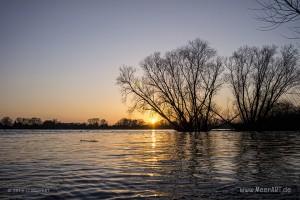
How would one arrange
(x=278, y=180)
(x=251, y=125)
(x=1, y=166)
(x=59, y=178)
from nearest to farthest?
(x=278, y=180)
(x=59, y=178)
(x=1, y=166)
(x=251, y=125)

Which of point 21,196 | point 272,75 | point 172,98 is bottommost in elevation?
point 21,196

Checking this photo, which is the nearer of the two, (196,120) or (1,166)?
(1,166)

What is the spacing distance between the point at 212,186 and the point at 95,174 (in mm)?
4105

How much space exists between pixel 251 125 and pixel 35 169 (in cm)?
6043

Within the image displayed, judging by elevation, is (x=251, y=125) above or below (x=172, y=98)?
below

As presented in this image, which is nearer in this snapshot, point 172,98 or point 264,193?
point 264,193

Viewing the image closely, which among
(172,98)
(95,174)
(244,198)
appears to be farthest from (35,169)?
(172,98)

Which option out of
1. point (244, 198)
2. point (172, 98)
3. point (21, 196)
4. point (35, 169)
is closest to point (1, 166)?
point (35, 169)

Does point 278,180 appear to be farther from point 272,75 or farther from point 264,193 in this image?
point 272,75

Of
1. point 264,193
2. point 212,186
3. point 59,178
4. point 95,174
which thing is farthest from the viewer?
point 95,174

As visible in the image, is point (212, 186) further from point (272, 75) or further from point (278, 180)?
point (272, 75)

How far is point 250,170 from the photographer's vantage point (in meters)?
11.2

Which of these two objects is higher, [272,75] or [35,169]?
[272,75]

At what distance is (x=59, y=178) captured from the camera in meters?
9.95
